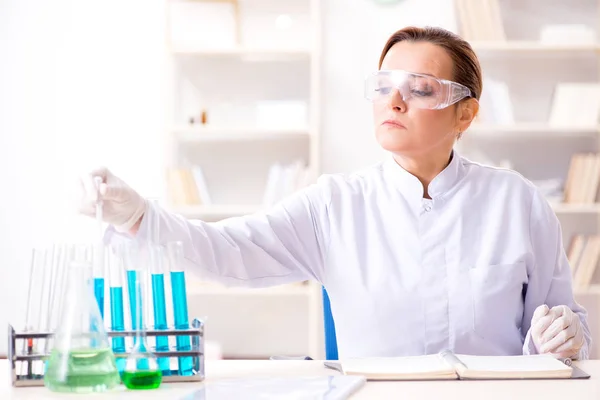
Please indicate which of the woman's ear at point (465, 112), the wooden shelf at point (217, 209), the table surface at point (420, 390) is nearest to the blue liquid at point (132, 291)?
the table surface at point (420, 390)

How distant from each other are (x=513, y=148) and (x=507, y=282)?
8.19 feet

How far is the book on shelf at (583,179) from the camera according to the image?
3943mm

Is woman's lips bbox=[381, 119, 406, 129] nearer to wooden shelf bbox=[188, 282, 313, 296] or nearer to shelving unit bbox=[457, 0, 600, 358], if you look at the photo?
wooden shelf bbox=[188, 282, 313, 296]

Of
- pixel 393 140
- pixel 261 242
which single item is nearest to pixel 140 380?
pixel 261 242

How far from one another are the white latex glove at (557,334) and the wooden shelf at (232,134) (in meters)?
2.49

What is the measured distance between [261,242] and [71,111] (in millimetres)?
2730

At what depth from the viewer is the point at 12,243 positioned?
4.32 metres

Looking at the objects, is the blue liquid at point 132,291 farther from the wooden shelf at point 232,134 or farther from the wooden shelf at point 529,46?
the wooden shelf at point 529,46

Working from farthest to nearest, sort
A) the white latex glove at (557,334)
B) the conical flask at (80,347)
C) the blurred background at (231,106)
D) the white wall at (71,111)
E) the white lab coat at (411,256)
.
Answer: the white wall at (71,111) < the blurred background at (231,106) < the white lab coat at (411,256) < the white latex glove at (557,334) < the conical flask at (80,347)

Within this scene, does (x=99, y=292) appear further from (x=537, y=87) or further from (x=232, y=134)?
(x=537, y=87)

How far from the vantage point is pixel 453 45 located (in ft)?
6.37

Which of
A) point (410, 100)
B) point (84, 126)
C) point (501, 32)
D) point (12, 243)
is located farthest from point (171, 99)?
point (410, 100)

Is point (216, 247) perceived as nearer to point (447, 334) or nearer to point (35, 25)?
point (447, 334)

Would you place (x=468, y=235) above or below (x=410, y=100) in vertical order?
below
